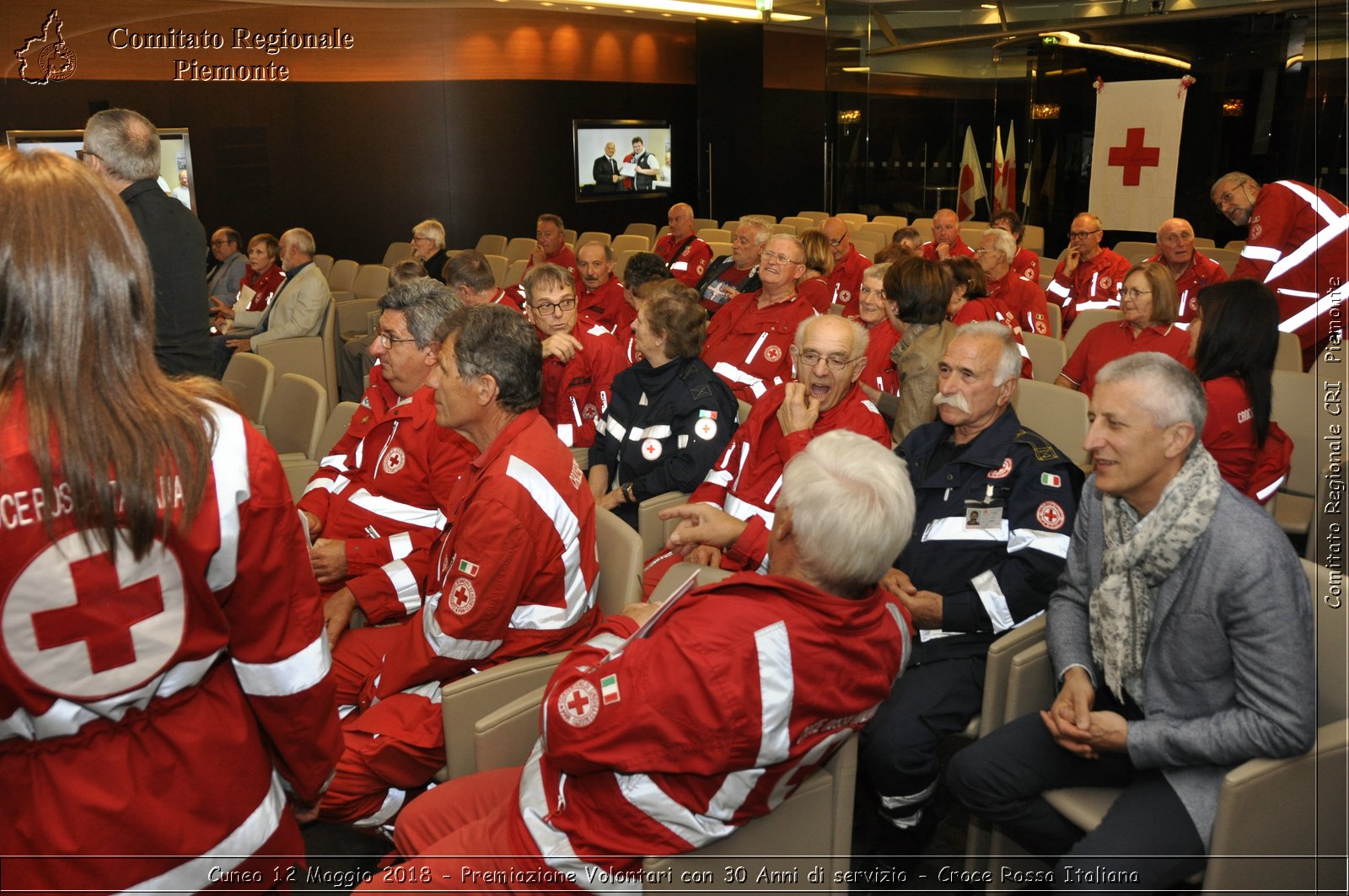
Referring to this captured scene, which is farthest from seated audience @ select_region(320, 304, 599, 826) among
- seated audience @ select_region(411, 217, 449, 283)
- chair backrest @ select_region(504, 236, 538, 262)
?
chair backrest @ select_region(504, 236, 538, 262)

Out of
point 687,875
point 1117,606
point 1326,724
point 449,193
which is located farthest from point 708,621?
point 449,193

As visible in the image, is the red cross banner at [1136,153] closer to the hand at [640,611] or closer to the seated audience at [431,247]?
the seated audience at [431,247]

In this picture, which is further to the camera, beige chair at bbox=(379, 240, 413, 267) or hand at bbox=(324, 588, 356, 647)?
beige chair at bbox=(379, 240, 413, 267)

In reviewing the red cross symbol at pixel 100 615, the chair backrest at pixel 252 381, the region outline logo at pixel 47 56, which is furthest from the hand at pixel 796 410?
the region outline logo at pixel 47 56

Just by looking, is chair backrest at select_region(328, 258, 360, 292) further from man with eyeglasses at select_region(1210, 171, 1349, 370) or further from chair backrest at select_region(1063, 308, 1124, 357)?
man with eyeglasses at select_region(1210, 171, 1349, 370)

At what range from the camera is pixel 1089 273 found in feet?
22.3

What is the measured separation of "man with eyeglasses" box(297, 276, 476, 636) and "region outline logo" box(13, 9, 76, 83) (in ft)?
27.9

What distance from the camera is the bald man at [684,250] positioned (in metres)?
8.45

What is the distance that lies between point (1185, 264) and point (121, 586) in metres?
6.56

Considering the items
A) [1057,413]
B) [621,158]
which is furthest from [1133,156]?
[621,158]

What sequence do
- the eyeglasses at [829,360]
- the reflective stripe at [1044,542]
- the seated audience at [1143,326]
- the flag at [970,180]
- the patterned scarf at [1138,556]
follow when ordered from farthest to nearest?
the flag at [970,180] < the seated audience at [1143,326] < the eyeglasses at [829,360] < the reflective stripe at [1044,542] < the patterned scarf at [1138,556]

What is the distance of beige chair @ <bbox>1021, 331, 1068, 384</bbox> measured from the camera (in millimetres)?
4762

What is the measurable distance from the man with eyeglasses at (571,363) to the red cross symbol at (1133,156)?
6.87 metres

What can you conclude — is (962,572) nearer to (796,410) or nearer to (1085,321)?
(796,410)
